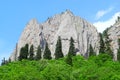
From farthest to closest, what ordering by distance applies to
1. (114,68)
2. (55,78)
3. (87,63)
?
(87,63) → (114,68) → (55,78)

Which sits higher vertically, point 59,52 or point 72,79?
point 59,52

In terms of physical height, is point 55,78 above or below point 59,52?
below

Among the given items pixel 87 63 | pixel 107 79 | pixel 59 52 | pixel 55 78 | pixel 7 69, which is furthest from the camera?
pixel 59 52

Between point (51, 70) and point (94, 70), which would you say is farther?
point (94, 70)

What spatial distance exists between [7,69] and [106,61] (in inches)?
1993

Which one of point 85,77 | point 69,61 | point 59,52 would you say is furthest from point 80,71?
point 59,52

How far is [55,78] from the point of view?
106 m

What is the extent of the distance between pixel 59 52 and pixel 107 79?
80.1 metres

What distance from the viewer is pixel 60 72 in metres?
109

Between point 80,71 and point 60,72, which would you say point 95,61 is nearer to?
point 80,71

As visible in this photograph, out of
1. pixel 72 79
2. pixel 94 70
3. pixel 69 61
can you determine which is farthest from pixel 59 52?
pixel 72 79

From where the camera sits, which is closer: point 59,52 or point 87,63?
point 87,63

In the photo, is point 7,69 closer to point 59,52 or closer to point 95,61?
point 95,61

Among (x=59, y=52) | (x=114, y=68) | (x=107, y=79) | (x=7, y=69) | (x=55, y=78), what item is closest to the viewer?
(x=55, y=78)
